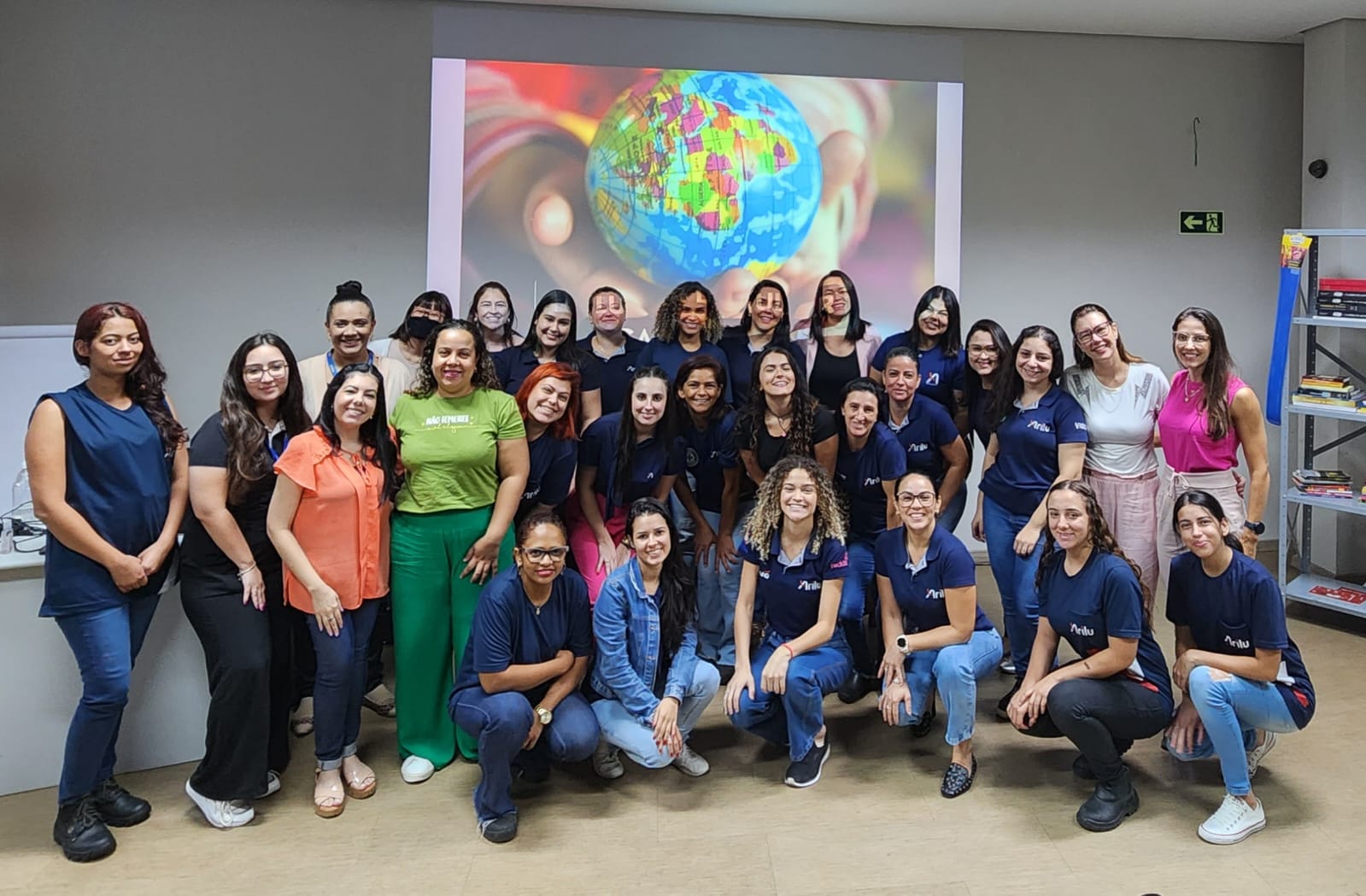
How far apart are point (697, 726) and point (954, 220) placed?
2838 mm

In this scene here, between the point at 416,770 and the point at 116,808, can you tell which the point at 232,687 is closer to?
the point at 116,808

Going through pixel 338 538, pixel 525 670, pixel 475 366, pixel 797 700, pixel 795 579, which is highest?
pixel 475 366

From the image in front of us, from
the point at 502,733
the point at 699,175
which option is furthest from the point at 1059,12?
the point at 502,733

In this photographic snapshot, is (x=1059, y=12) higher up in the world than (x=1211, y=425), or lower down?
higher up

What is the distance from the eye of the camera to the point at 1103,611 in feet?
8.62

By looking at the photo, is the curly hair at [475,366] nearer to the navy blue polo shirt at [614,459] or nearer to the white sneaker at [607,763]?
the navy blue polo shirt at [614,459]

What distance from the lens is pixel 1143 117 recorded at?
197 inches

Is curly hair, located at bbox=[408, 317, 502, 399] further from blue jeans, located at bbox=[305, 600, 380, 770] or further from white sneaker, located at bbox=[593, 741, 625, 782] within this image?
white sneaker, located at bbox=[593, 741, 625, 782]

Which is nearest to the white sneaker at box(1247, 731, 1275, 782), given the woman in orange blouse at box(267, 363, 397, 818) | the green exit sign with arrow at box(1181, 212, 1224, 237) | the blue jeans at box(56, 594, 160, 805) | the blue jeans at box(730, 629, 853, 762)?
the blue jeans at box(730, 629, 853, 762)

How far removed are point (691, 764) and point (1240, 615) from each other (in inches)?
61.8

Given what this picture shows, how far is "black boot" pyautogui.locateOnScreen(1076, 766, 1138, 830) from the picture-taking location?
2559 mm

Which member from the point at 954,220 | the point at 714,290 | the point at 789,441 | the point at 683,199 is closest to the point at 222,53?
the point at 683,199

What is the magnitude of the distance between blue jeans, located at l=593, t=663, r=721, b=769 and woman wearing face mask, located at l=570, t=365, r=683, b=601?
44 cm

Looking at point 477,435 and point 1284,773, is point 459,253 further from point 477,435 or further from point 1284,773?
point 1284,773
